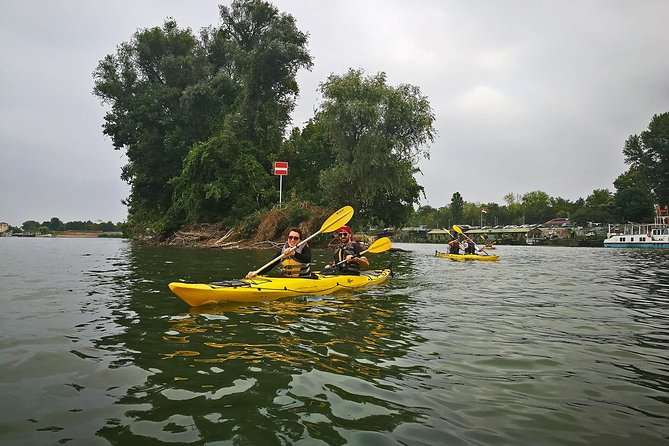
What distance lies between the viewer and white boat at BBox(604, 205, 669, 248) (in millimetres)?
51125

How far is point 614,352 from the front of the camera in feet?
16.4

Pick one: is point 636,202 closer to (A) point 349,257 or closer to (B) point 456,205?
(B) point 456,205

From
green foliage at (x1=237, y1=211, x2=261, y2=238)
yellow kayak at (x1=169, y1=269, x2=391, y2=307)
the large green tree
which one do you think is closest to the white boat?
the large green tree

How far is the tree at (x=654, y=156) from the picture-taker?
2468 inches

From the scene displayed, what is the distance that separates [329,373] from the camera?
4.02 metres

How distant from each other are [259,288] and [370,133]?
2209 cm

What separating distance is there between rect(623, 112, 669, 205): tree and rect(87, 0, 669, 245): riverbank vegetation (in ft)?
167

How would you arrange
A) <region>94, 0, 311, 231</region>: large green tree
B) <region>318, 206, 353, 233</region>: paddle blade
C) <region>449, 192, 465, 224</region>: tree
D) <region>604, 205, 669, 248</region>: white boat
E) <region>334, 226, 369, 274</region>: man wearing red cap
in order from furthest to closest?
<region>449, 192, 465, 224</region>: tree, <region>604, 205, 669, 248</region>: white boat, <region>94, 0, 311, 231</region>: large green tree, <region>318, 206, 353, 233</region>: paddle blade, <region>334, 226, 369, 274</region>: man wearing red cap

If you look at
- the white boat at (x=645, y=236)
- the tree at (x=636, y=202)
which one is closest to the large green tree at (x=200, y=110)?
the white boat at (x=645, y=236)

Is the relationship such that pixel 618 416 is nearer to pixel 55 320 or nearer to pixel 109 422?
pixel 109 422

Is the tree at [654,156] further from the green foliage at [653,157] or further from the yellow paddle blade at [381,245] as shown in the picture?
the yellow paddle blade at [381,245]

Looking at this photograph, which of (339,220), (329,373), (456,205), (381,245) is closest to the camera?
(329,373)

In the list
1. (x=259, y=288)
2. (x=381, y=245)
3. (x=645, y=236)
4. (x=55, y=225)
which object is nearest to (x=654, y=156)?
(x=645, y=236)

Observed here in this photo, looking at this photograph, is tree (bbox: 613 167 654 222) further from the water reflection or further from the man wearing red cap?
the water reflection
